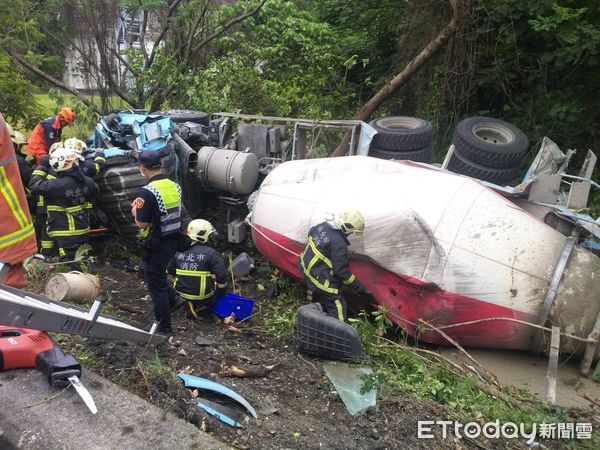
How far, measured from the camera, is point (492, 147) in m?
6.50

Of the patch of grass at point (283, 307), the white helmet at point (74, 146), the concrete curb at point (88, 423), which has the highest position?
the white helmet at point (74, 146)

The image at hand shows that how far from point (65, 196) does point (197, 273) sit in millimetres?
1630

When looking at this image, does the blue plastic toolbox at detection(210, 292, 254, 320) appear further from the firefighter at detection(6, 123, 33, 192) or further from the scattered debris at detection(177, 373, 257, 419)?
the firefighter at detection(6, 123, 33, 192)

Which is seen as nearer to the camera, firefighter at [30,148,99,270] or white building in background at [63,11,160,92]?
firefighter at [30,148,99,270]

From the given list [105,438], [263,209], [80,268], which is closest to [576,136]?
[263,209]

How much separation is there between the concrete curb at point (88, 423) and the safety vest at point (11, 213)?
0.78 m

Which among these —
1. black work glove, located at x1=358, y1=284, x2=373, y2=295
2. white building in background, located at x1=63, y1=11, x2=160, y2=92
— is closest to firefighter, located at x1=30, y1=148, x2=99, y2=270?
black work glove, located at x1=358, y1=284, x2=373, y2=295

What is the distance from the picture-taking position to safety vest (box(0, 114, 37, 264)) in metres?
3.16

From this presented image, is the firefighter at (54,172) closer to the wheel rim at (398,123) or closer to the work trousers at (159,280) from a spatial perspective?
the work trousers at (159,280)

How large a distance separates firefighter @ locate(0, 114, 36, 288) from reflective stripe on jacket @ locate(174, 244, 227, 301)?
1628mm

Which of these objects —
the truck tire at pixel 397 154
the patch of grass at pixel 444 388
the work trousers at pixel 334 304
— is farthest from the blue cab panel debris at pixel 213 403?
the truck tire at pixel 397 154

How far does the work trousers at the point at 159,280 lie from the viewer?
4.26 m
